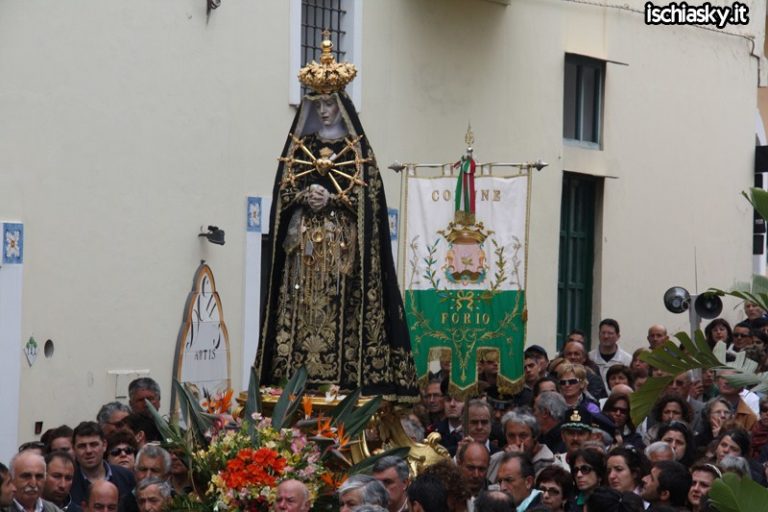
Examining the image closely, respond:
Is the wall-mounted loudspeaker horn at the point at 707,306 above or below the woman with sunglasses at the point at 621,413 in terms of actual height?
above

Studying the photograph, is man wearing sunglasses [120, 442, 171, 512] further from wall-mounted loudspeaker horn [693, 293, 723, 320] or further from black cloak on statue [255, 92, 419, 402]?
wall-mounted loudspeaker horn [693, 293, 723, 320]

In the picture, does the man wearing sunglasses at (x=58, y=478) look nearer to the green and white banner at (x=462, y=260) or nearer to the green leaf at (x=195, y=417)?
the green leaf at (x=195, y=417)

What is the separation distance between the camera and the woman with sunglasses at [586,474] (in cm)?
1007

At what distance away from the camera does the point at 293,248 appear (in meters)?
10.9

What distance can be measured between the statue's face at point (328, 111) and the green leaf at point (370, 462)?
6.74 ft

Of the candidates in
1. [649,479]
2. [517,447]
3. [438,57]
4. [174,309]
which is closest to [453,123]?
[438,57]

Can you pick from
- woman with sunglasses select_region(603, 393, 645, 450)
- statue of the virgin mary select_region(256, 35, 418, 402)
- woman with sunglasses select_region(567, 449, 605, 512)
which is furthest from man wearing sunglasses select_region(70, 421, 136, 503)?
woman with sunglasses select_region(603, 393, 645, 450)

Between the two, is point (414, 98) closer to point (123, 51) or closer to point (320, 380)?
point (123, 51)

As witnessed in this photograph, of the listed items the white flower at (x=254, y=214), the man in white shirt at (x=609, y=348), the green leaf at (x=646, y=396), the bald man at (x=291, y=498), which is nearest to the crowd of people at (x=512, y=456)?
the bald man at (x=291, y=498)

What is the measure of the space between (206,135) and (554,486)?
6.37m

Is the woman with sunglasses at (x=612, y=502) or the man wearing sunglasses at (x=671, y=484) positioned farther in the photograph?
the man wearing sunglasses at (x=671, y=484)

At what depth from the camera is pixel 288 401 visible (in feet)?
32.8

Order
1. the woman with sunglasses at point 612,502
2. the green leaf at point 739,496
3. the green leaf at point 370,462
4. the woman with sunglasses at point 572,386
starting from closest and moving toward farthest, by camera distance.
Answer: the green leaf at point 739,496
the woman with sunglasses at point 612,502
the green leaf at point 370,462
the woman with sunglasses at point 572,386

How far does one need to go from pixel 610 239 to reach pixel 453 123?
11.1 ft
